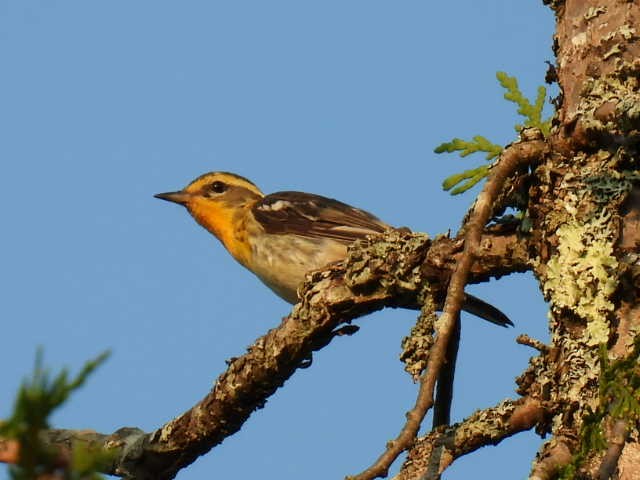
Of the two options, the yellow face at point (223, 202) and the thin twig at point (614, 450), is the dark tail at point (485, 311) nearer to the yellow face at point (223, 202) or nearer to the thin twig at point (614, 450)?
A: the yellow face at point (223, 202)

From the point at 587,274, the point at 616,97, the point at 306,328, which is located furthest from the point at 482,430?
the point at 616,97

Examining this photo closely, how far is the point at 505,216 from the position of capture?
168 inches

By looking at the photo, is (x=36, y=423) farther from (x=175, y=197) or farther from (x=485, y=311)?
(x=175, y=197)

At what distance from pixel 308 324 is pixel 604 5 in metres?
1.84

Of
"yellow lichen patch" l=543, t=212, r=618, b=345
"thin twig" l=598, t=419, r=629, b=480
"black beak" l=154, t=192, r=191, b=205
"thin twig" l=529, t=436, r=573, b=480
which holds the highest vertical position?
"black beak" l=154, t=192, r=191, b=205

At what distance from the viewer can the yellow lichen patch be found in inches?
140

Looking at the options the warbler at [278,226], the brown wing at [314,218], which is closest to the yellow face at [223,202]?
the warbler at [278,226]

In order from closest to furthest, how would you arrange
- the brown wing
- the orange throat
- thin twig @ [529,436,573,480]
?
thin twig @ [529,436,573,480] < the brown wing < the orange throat

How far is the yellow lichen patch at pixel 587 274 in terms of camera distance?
140 inches

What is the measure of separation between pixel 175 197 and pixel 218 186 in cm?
41

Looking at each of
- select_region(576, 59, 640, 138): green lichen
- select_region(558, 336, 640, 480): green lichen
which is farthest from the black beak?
select_region(558, 336, 640, 480): green lichen

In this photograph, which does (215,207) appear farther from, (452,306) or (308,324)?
(452,306)

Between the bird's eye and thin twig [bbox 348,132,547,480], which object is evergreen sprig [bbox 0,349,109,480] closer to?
thin twig [bbox 348,132,547,480]

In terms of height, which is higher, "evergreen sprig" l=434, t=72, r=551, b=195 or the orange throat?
the orange throat
